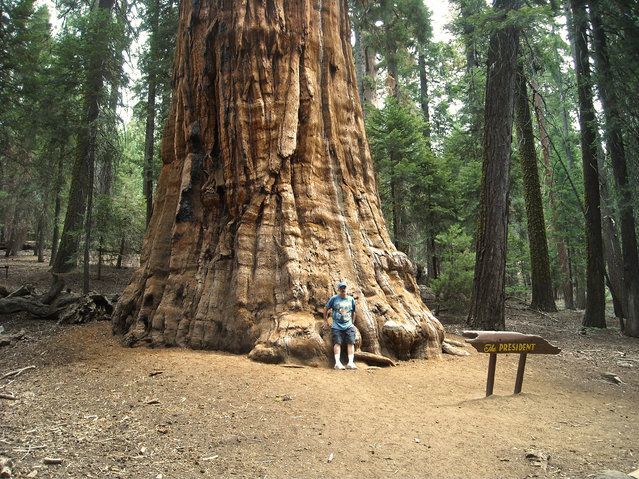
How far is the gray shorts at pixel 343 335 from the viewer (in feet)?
22.7

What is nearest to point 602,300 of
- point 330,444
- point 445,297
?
point 445,297

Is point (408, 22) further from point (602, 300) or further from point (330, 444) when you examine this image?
point (330, 444)

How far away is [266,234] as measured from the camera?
8.12 metres

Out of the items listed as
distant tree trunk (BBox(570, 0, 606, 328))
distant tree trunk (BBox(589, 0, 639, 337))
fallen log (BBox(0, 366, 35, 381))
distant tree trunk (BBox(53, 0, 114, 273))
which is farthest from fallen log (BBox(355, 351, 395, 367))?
distant tree trunk (BBox(53, 0, 114, 273))

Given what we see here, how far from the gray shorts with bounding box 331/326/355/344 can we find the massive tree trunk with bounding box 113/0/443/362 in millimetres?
226

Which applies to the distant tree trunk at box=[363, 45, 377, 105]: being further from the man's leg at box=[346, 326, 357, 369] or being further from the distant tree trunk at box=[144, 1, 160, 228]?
the man's leg at box=[346, 326, 357, 369]

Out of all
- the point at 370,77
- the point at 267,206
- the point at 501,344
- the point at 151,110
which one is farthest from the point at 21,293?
the point at 370,77

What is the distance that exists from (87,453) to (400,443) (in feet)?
9.02

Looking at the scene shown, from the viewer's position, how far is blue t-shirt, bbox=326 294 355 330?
274 inches

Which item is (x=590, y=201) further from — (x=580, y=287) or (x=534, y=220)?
(x=580, y=287)

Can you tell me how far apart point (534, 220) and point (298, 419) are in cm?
1401

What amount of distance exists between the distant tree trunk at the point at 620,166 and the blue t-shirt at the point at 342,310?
9.15 metres

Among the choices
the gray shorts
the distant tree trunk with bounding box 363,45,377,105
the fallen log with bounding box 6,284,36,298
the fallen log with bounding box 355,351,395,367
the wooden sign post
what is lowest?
the fallen log with bounding box 355,351,395,367

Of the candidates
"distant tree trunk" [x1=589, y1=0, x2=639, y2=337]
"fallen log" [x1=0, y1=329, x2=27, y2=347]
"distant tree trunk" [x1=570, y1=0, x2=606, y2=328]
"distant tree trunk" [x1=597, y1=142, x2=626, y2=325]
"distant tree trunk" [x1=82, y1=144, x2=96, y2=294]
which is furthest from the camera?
"distant tree trunk" [x1=570, y1=0, x2=606, y2=328]
